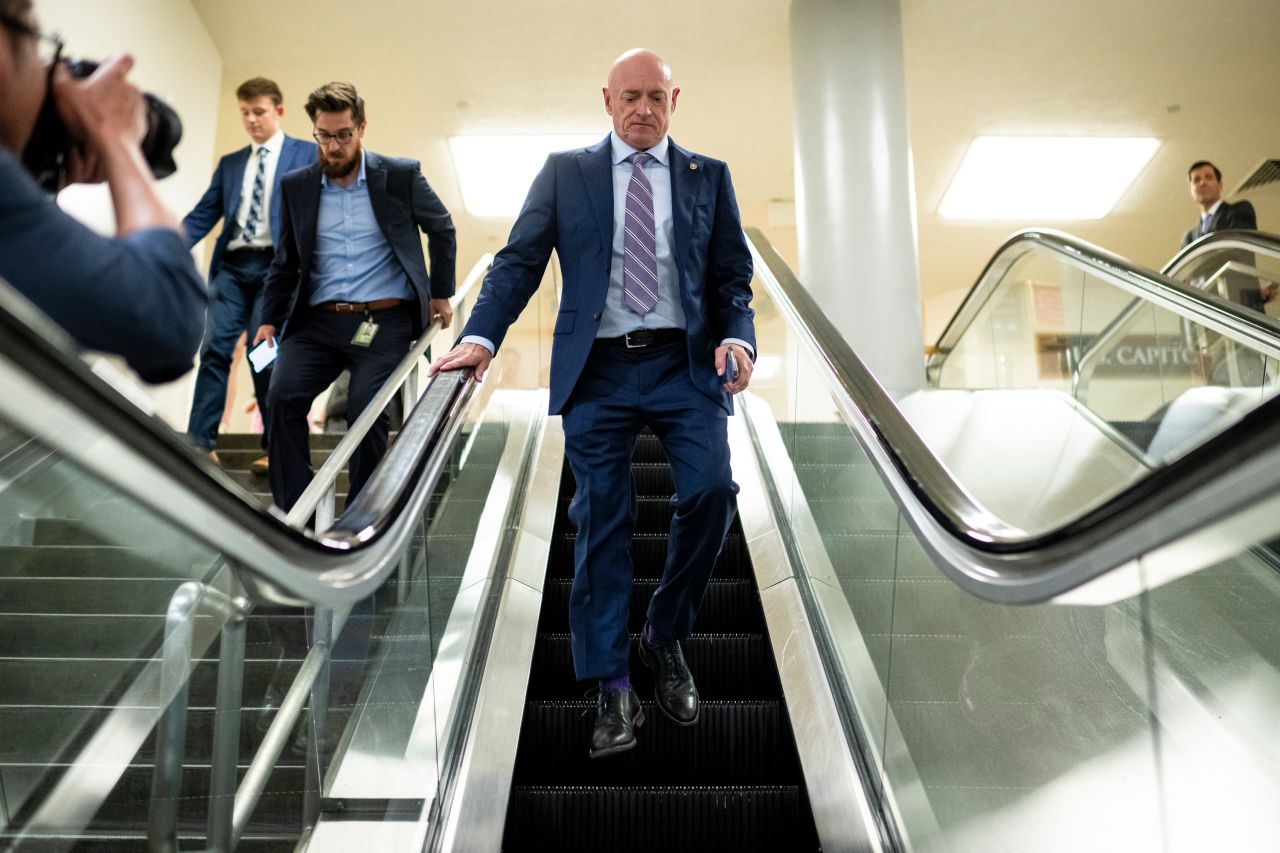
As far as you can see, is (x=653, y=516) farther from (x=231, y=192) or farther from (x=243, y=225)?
(x=231, y=192)

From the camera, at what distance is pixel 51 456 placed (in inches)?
47.2

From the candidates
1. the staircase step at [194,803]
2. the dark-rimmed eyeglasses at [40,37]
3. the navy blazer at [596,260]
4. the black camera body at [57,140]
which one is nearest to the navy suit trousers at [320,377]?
the navy blazer at [596,260]

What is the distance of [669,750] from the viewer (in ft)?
10.8

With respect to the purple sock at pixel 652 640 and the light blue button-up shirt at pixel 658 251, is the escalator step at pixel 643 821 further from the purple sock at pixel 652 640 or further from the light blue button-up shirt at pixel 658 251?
the light blue button-up shirt at pixel 658 251

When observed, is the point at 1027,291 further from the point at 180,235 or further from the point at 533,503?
the point at 180,235

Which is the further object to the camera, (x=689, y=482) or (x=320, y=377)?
(x=320, y=377)

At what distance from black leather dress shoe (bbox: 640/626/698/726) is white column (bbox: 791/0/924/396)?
4544 millimetres

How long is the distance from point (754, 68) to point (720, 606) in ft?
23.1

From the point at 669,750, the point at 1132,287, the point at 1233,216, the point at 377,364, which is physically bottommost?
the point at 669,750

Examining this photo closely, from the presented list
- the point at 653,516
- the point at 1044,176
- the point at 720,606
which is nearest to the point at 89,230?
the point at 720,606

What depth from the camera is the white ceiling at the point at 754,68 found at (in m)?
9.04

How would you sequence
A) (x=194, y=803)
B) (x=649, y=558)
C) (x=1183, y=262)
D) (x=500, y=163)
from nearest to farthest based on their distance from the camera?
1. (x=194, y=803)
2. (x=649, y=558)
3. (x=1183, y=262)
4. (x=500, y=163)

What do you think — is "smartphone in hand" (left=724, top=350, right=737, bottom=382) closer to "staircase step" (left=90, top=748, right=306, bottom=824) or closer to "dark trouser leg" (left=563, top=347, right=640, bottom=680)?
"dark trouser leg" (left=563, top=347, right=640, bottom=680)

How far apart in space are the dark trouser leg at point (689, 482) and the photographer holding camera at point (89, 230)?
2.48m
